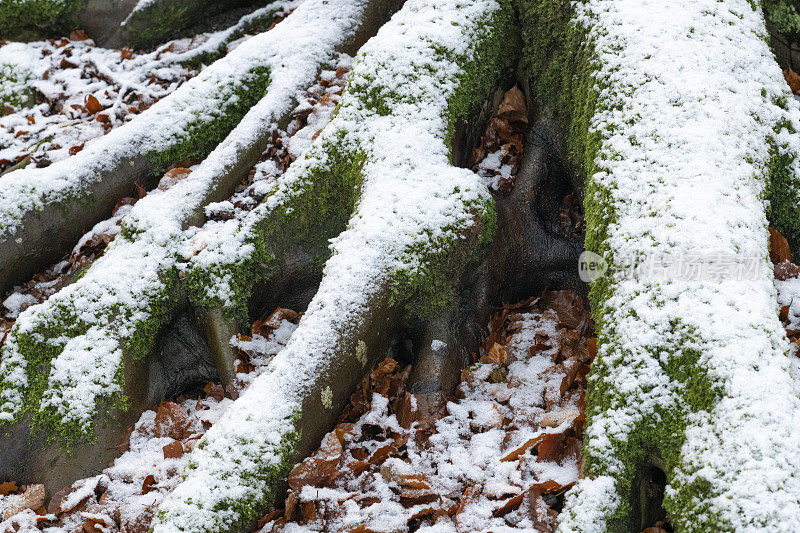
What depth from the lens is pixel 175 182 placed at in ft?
14.3

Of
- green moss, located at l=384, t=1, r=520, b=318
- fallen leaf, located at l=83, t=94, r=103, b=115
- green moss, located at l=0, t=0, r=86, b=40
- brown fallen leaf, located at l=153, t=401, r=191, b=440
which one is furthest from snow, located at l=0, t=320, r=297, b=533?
green moss, located at l=0, t=0, r=86, b=40

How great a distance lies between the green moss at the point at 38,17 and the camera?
637 centimetres

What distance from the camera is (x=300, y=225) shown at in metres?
3.62

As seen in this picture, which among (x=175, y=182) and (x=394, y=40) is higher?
(x=394, y=40)

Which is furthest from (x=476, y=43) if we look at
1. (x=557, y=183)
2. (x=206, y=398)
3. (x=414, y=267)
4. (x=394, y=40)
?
(x=206, y=398)

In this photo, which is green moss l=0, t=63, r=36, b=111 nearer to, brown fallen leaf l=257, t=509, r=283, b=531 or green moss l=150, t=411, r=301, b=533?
green moss l=150, t=411, r=301, b=533

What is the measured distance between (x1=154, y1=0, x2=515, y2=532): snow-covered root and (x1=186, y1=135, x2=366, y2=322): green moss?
19 millimetres

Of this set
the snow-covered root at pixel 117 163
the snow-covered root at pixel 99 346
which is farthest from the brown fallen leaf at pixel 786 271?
the snow-covered root at pixel 117 163

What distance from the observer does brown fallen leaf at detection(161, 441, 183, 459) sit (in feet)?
10.2

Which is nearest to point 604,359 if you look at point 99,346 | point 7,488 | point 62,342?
point 99,346

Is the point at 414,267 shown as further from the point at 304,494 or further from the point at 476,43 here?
the point at 476,43

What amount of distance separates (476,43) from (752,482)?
9.46 ft

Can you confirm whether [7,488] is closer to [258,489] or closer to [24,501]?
[24,501]

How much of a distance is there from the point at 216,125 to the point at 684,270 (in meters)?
3.37
